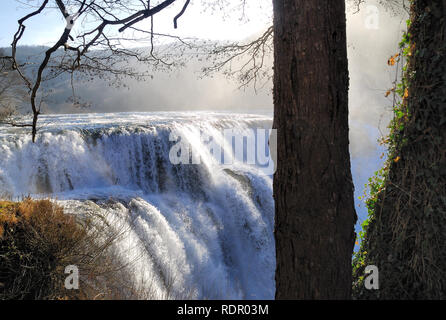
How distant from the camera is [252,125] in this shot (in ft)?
40.4

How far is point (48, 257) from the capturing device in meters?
3.22

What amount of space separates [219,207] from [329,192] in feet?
19.7

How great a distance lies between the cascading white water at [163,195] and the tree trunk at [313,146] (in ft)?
10.9

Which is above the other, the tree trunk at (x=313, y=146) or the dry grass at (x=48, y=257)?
the tree trunk at (x=313, y=146)

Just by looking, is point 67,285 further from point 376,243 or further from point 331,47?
point 331,47

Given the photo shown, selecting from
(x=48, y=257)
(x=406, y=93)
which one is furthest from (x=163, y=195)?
(x=406, y=93)

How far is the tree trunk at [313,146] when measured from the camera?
1.79 meters

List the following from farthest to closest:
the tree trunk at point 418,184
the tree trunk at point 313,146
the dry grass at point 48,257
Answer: the dry grass at point 48,257 < the tree trunk at point 418,184 < the tree trunk at point 313,146

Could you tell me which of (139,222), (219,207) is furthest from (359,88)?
(139,222)

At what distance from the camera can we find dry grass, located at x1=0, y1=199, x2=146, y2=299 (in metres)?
3.03

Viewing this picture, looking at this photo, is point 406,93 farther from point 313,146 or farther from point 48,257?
point 48,257

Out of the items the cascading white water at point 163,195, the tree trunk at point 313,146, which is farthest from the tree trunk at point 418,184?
the cascading white water at point 163,195

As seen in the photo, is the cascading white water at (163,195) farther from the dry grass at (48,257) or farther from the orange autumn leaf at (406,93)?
the orange autumn leaf at (406,93)

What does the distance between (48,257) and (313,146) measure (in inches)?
109
